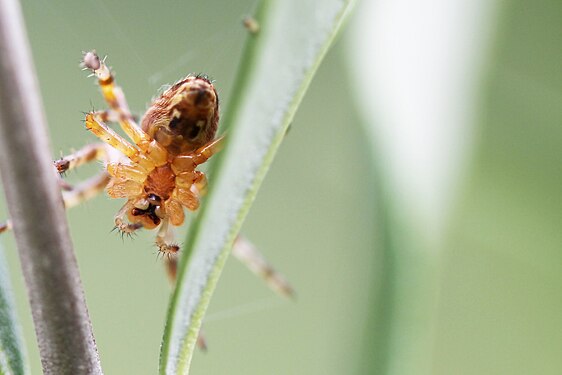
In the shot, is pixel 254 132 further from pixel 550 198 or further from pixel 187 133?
pixel 550 198

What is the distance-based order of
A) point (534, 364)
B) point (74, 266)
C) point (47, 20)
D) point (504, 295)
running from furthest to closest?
point (47, 20)
point (504, 295)
point (534, 364)
point (74, 266)

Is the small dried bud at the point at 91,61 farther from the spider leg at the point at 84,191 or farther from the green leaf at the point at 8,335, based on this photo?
the green leaf at the point at 8,335

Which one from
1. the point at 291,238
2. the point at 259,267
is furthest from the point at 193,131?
the point at 291,238

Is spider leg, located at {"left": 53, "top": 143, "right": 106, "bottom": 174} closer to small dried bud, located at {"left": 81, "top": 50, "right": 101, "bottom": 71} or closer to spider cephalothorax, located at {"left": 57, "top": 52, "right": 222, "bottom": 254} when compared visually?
spider cephalothorax, located at {"left": 57, "top": 52, "right": 222, "bottom": 254}

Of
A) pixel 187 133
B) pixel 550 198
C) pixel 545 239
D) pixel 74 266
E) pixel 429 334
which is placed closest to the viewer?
pixel 74 266

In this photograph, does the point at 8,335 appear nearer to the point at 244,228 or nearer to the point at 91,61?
the point at 91,61

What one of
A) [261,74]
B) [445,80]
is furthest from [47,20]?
[261,74]

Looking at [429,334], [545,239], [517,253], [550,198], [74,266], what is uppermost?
[74,266]
